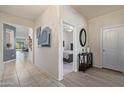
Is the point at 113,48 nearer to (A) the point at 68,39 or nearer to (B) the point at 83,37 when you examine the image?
(B) the point at 83,37

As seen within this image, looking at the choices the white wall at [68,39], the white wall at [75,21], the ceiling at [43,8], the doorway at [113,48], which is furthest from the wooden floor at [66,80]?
the white wall at [68,39]

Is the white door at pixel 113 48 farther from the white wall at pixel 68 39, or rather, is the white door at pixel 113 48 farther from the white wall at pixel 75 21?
the white wall at pixel 68 39

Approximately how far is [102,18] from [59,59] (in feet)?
10.1

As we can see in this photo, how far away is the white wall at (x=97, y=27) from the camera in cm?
403

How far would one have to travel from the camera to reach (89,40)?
5.02 m

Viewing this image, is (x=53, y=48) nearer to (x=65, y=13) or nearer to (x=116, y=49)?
(x=65, y=13)

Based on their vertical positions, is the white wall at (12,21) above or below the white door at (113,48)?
above

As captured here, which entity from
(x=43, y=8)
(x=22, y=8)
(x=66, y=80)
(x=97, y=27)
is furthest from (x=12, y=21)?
(x=97, y=27)

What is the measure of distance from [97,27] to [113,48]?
Answer: 1291 millimetres

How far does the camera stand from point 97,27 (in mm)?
4672

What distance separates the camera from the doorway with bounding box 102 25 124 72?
3.85 metres

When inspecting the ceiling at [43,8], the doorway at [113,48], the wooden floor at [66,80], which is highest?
the ceiling at [43,8]

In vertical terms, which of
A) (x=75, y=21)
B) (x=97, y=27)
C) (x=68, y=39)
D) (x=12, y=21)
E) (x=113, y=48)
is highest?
(x=12, y=21)

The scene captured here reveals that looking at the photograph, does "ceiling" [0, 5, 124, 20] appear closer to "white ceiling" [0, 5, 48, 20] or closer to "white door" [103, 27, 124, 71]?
A: "white ceiling" [0, 5, 48, 20]
